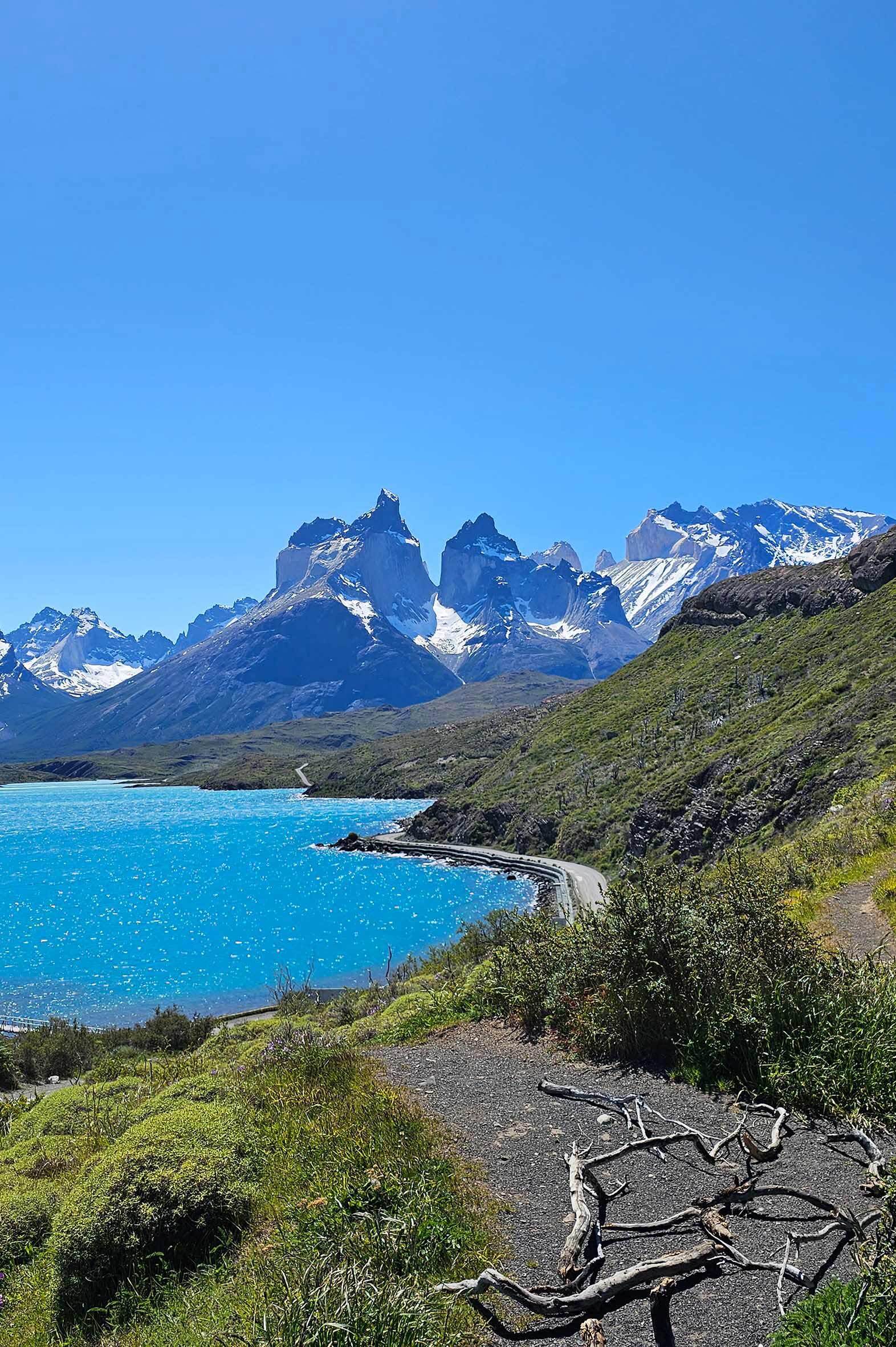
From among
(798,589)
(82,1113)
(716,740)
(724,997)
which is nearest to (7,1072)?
(82,1113)

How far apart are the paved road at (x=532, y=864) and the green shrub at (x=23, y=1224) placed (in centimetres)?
2550

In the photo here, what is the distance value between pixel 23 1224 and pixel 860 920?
11.9 meters

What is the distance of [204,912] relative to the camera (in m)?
65.7

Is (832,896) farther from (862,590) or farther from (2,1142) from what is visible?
(862,590)

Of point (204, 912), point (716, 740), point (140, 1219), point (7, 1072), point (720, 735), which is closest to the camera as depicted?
point (140, 1219)

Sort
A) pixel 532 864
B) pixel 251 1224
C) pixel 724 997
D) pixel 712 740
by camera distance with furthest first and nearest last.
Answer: pixel 532 864 < pixel 712 740 < pixel 724 997 < pixel 251 1224

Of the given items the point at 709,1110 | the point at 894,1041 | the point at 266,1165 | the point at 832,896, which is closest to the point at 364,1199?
the point at 266,1165

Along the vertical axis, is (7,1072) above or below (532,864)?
above

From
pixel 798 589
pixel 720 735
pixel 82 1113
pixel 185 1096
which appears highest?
pixel 798 589

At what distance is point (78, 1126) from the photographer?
10.5 metres

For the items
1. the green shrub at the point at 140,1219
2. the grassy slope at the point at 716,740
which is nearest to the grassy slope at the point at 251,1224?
the green shrub at the point at 140,1219

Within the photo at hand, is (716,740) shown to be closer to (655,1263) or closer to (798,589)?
(798,589)

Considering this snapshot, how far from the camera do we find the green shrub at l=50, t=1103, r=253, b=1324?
561cm

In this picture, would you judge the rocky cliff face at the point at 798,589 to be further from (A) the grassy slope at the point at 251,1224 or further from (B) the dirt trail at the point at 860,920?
(A) the grassy slope at the point at 251,1224
